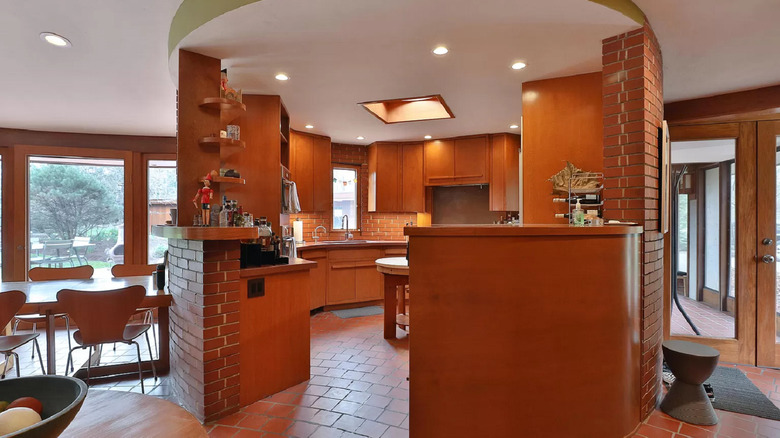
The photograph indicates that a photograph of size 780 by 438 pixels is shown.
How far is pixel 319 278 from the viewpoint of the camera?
502 centimetres

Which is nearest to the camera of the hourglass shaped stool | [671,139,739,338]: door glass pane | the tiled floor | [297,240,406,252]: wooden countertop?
the tiled floor

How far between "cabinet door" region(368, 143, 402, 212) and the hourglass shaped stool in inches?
161

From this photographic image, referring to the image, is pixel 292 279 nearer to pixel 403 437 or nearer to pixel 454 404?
pixel 403 437

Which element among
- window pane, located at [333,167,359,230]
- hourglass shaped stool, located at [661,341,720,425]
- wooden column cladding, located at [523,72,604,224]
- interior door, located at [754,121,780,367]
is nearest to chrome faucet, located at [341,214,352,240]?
window pane, located at [333,167,359,230]

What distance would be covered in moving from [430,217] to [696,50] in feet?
12.9

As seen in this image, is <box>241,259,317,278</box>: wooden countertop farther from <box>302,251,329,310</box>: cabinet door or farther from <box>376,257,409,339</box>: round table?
<box>302,251,329,310</box>: cabinet door

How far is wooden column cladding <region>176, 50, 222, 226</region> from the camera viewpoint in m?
2.75

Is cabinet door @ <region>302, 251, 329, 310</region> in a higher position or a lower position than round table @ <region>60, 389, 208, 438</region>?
lower

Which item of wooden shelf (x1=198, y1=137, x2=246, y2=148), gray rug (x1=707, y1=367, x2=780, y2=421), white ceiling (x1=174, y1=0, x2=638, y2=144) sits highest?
white ceiling (x1=174, y1=0, x2=638, y2=144)

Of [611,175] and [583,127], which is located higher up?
[583,127]

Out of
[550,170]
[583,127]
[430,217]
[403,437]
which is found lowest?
[403,437]

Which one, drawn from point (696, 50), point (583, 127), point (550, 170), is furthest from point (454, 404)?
point (696, 50)

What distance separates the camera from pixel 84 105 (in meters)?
4.02

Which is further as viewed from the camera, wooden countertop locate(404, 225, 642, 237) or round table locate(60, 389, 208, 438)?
wooden countertop locate(404, 225, 642, 237)
